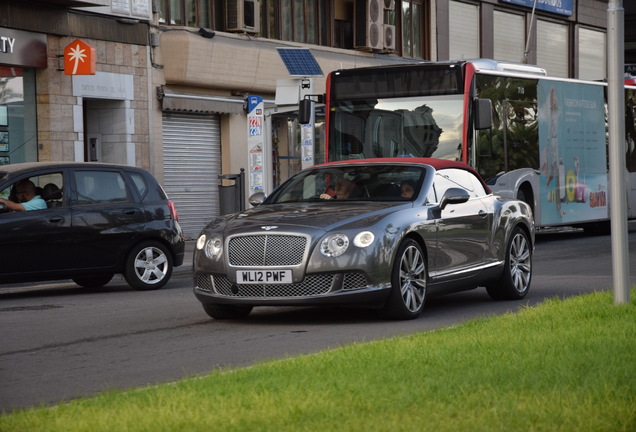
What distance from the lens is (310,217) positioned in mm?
10859

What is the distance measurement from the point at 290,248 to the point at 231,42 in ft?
59.1

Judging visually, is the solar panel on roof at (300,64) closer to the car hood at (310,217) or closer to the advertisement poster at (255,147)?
the advertisement poster at (255,147)

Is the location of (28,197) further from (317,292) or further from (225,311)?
(317,292)

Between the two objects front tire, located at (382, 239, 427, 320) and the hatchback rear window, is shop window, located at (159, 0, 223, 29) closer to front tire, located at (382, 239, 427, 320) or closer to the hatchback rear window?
the hatchback rear window

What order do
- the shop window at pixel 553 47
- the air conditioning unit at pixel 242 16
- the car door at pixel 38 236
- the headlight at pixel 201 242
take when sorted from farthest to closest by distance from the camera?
1. the shop window at pixel 553 47
2. the air conditioning unit at pixel 242 16
3. the car door at pixel 38 236
4. the headlight at pixel 201 242

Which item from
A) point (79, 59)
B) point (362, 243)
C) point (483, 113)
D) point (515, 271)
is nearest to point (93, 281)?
point (515, 271)

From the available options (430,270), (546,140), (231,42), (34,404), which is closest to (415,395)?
(34,404)

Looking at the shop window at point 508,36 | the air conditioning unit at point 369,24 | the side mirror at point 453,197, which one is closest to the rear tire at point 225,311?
the side mirror at point 453,197

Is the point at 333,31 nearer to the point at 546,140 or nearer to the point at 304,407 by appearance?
the point at 546,140

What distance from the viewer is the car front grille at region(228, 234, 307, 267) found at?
414 inches

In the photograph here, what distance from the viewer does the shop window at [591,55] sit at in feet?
147

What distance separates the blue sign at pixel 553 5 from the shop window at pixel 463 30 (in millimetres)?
2629

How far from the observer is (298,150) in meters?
31.0

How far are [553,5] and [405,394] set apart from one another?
1471 inches
